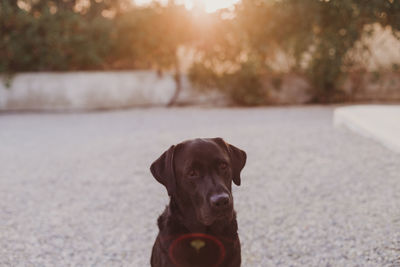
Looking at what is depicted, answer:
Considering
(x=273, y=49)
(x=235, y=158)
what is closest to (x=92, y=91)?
(x=273, y=49)

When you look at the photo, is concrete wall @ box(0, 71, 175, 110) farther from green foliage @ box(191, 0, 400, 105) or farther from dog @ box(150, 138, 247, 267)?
dog @ box(150, 138, 247, 267)

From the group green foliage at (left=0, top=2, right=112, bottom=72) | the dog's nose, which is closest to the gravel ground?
the dog's nose

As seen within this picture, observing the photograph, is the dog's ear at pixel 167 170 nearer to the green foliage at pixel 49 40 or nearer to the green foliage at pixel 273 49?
the green foliage at pixel 273 49

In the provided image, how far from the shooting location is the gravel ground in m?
3.75

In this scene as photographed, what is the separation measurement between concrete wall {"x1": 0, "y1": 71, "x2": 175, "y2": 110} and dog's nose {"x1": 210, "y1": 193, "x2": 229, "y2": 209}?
12410 mm

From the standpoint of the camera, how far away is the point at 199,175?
2652mm

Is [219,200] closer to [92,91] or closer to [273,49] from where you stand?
[273,49]

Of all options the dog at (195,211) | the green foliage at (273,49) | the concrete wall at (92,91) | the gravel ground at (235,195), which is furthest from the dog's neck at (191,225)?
the concrete wall at (92,91)

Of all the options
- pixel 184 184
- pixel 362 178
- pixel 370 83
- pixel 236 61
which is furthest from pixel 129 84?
pixel 184 184

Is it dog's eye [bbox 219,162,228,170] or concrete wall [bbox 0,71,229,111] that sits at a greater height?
dog's eye [bbox 219,162,228,170]

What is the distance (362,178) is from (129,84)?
10.1m

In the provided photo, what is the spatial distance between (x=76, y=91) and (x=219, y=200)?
1260cm

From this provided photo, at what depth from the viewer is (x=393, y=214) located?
14.1ft

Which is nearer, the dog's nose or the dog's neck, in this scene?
the dog's nose
